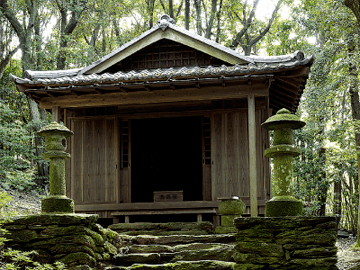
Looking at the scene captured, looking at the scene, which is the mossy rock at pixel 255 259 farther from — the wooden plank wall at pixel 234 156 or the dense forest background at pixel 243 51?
the dense forest background at pixel 243 51

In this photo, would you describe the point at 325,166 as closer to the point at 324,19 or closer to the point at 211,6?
the point at 324,19

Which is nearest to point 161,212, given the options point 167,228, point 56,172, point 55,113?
point 167,228

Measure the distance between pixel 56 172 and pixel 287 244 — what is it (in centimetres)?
393

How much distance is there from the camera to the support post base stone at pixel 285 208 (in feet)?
21.7

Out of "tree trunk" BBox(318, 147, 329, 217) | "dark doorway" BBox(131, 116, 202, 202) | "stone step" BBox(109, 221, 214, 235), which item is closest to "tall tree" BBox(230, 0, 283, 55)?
"tree trunk" BBox(318, 147, 329, 217)

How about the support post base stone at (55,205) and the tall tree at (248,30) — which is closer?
the support post base stone at (55,205)

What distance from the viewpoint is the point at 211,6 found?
2523 cm

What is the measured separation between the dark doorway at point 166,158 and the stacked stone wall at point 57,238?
26.2 feet

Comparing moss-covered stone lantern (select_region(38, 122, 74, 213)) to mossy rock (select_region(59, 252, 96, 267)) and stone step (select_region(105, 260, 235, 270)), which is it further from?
stone step (select_region(105, 260, 235, 270))

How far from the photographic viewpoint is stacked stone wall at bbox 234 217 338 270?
20.6 ft

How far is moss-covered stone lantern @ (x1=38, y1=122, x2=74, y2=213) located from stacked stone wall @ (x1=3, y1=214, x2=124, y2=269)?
393 mm

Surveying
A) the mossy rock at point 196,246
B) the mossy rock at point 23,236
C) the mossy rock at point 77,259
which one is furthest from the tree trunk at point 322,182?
the mossy rock at point 23,236

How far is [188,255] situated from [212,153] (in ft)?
14.0

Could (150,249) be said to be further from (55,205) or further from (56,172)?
(56,172)
